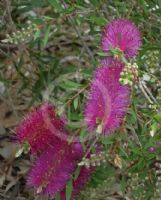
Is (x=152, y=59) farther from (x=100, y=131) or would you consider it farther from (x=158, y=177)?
(x=100, y=131)

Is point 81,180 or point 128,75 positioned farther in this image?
point 81,180

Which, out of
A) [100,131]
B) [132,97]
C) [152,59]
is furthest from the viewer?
[152,59]

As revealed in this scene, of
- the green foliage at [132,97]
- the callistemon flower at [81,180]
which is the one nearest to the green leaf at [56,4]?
the green foliage at [132,97]

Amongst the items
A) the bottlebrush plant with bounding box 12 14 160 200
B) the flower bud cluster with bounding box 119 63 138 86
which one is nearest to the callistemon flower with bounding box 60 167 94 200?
the bottlebrush plant with bounding box 12 14 160 200

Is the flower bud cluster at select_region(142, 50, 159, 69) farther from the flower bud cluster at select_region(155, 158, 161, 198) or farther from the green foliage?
the flower bud cluster at select_region(155, 158, 161, 198)

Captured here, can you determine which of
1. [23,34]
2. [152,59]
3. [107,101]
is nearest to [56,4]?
[23,34]

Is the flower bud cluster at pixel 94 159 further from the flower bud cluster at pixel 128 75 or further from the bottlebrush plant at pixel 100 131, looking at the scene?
the flower bud cluster at pixel 128 75

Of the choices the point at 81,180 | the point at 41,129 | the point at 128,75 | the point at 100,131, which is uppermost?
the point at 128,75

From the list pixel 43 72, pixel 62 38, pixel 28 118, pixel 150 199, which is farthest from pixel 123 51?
pixel 62 38
